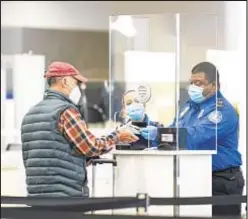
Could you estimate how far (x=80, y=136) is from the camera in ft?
6.35

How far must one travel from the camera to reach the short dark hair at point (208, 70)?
2.05 metres

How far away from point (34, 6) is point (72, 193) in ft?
10.1

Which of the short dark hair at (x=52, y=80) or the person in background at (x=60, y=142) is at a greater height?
the short dark hair at (x=52, y=80)

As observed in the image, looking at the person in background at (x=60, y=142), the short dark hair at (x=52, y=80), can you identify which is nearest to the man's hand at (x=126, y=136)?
the person in background at (x=60, y=142)

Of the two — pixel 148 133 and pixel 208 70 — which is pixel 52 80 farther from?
pixel 208 70

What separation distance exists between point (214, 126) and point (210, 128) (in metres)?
0.02

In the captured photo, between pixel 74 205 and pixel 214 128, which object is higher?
pixel 214 128

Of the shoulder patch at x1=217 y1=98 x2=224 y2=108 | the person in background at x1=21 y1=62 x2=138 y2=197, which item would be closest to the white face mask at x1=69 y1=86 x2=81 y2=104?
the person in background at x1=21 y1=62 x2=138 y2=197

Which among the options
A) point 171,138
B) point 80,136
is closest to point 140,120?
point 171,138

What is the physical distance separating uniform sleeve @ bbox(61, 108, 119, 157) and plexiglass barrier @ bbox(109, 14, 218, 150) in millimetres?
166

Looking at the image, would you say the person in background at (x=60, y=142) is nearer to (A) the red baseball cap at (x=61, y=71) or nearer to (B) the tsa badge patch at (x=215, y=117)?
(A) the red baseball cap at (x=61, y=71)

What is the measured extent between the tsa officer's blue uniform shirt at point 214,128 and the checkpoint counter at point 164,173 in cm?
4

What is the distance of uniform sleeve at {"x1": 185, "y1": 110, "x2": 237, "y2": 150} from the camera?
2.03 meters

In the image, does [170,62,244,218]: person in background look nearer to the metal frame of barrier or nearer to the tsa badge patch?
the tsa badge patch
